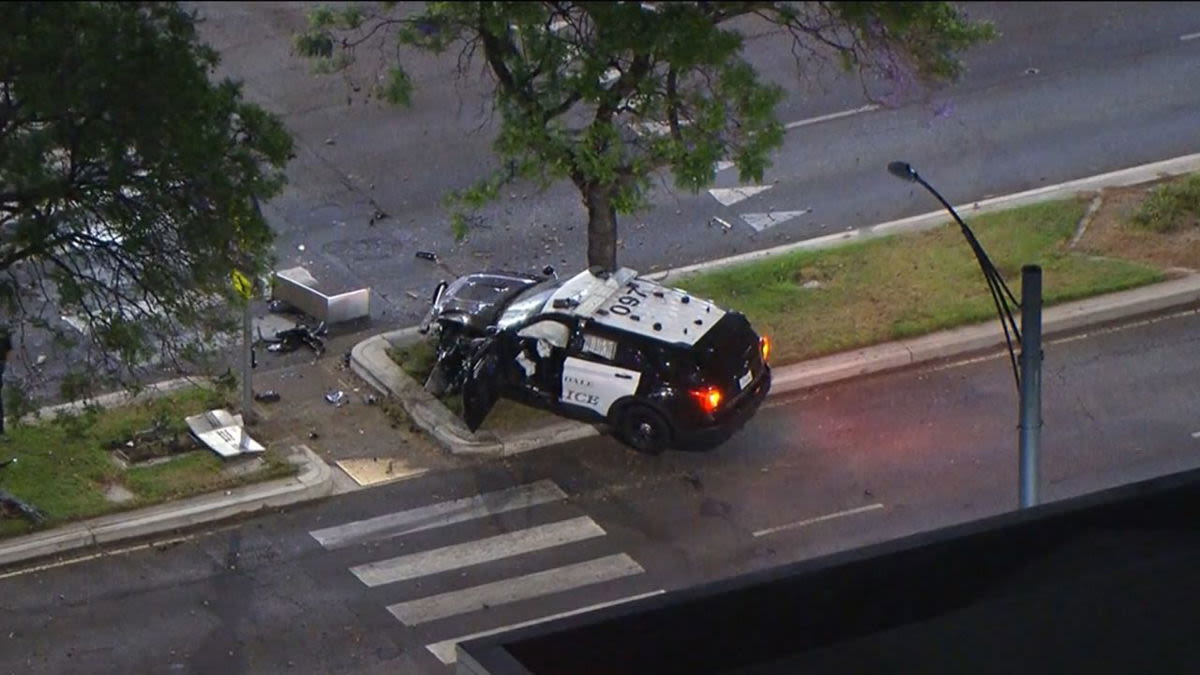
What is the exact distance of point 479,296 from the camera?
2434 centimetres

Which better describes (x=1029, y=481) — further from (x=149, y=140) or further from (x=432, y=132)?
(x=432, y=132)

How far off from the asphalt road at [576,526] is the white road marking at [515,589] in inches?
1.0

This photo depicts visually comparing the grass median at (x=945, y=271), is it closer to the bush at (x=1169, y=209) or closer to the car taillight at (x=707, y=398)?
the bush at (x=1169, y=209)

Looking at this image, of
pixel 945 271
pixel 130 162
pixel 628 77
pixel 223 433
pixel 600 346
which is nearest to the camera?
pixel 130 162

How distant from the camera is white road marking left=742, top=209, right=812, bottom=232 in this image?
2797 cm

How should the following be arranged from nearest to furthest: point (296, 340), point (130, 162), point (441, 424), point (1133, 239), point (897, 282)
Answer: point (130, 162), point (441, 424), point (296, 340), point (897, 282), point (1133, 239)

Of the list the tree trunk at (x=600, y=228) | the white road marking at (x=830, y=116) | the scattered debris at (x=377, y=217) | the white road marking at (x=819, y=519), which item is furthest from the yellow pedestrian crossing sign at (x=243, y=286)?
the white road marking at (x=830, y=116)

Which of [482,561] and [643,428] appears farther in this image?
[643,428]

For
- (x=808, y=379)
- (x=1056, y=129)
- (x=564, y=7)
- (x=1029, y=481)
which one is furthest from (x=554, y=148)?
(x=1056, y=129)

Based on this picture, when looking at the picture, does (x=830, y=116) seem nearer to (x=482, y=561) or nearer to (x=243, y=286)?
(x=482, y=561)

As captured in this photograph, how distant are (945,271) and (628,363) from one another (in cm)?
599

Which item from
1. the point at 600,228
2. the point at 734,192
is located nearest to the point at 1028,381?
the point at 600,228

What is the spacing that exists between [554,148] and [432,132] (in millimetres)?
8499

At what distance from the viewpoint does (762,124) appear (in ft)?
72.7
